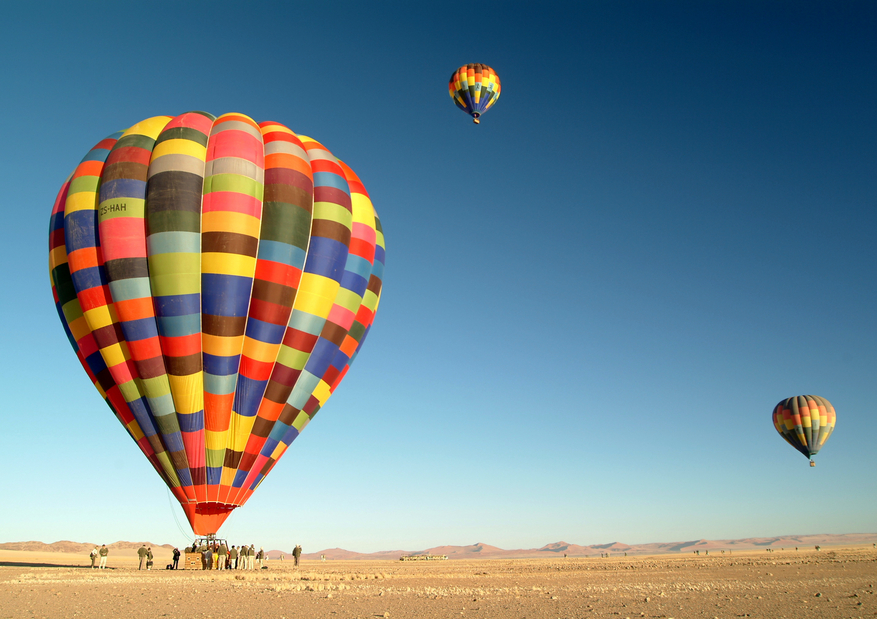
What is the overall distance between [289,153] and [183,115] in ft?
14.4

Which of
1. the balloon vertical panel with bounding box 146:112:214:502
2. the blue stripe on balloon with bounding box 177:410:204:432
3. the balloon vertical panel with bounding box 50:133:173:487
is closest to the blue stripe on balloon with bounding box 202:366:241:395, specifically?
the balloon vertical panel with bounding box 146:112:214:502

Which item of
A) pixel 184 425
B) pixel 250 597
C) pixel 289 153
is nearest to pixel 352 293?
pixel 289 153

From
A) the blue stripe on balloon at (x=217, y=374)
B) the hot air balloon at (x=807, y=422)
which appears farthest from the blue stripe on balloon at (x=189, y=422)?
the hot air balloon at (x=807, y=422)

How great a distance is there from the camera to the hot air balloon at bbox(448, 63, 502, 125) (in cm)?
3909

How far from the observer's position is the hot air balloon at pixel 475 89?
3909cm

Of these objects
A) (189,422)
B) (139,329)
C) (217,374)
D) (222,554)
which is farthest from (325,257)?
(222,554)

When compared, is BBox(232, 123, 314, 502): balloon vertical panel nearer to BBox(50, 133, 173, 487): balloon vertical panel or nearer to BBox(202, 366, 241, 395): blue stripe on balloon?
BBox(202, 366, 241, 395): blue stripe on balloon

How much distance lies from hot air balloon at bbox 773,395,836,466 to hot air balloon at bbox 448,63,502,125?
3976 cm

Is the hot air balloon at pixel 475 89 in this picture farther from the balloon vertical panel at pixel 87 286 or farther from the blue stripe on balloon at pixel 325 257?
the balloon vertical panel at pixel 87 286

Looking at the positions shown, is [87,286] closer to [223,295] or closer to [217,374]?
[223,295]

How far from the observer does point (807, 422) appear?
185 ft

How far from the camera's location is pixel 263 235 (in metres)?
22.3

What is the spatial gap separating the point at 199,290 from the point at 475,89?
23894 millimetres

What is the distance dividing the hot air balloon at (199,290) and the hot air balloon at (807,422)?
163 ft
